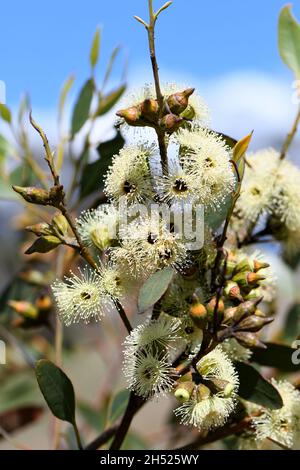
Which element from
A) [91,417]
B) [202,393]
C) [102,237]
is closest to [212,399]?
[202,393]

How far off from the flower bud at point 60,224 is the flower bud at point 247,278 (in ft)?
0.78

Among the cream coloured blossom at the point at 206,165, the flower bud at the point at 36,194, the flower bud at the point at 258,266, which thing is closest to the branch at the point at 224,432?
the flower bud at the point at 258,266

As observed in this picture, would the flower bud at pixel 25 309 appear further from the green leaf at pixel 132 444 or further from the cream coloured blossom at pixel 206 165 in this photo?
the cream coloured blossom at pixel 206 165

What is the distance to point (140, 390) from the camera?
0.85 m

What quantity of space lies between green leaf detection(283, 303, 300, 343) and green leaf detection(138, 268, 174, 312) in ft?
2.46

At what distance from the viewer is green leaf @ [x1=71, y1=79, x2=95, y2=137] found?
1.35 metres

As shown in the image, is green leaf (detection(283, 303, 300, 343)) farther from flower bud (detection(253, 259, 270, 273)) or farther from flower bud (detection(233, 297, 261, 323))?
flower bud (detection(233, 297, 261, 323))

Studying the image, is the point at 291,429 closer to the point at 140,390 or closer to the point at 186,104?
the point at 140,390

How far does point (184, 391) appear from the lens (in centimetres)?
80

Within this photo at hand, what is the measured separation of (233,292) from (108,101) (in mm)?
624

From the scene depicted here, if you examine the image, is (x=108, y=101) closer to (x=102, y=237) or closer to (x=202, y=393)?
(x=102, y=237)

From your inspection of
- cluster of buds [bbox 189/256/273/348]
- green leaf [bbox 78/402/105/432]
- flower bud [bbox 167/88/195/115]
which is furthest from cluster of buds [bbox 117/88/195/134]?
green leaf [bbox 78/402/105/432]

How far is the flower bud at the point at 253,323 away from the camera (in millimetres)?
762
